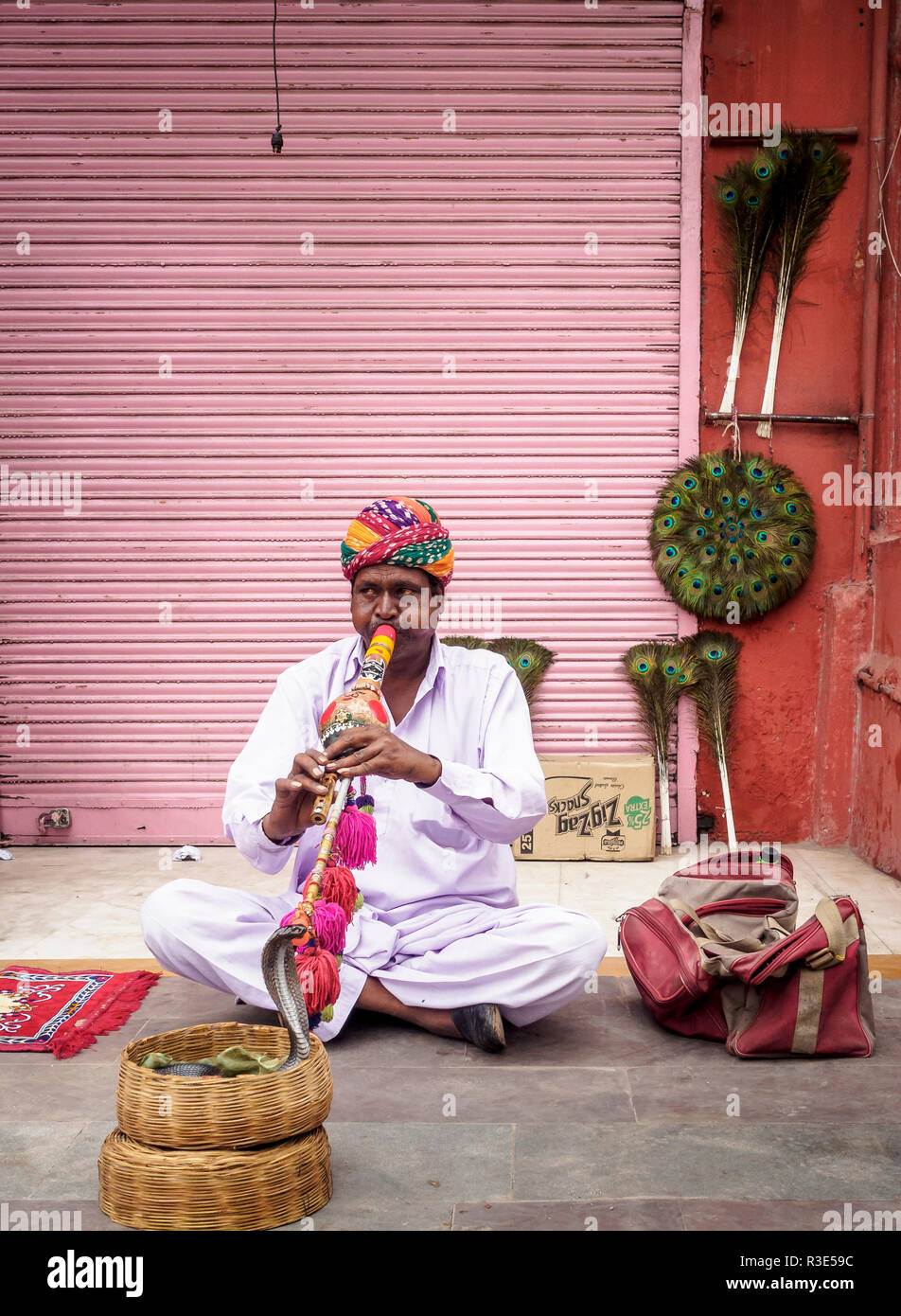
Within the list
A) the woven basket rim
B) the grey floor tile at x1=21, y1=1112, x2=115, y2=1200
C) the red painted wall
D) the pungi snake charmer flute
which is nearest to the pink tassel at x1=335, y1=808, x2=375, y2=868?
the pungi snake charmer flute

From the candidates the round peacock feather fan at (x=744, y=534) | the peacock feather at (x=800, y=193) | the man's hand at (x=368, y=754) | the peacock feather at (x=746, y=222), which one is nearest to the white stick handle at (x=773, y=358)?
the peacock feather at (x=800, y=193)

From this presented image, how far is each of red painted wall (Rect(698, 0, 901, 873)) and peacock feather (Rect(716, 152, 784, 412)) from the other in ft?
0.23

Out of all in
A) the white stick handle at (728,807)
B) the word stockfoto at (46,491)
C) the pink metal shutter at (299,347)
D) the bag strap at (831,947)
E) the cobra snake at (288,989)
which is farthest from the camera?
the word stockfoto at (46,491)

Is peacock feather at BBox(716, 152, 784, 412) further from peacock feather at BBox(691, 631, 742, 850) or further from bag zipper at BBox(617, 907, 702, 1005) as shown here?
bag zipper at BBox(617, 907, 702, 1005)

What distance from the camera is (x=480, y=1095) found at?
3115 mm

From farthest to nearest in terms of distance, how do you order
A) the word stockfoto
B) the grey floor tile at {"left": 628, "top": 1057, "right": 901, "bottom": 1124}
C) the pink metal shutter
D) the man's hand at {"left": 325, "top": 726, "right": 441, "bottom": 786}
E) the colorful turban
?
the word stockfoto
the pink metal shutter
the colorful turban
the grey floor tile at {"left": 628, "top": 1057, "right": 901, "bottom": 1124}
the man's hand at {"left": 325, "top": 726, "right": 441, "bottom": 786}

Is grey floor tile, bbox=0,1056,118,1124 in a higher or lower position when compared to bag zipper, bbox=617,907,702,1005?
lower

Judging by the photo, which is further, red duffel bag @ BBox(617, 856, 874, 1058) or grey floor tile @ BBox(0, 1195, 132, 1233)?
red duffel bag @ BBox(617, 856, 874, 1058)

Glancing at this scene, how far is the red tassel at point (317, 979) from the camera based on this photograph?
2.54 meters

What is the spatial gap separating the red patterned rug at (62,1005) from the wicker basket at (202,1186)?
114 cm

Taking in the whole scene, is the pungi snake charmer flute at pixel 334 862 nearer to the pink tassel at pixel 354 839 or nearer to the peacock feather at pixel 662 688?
the pink tassel at pixel 354 839

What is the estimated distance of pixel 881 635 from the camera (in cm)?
598

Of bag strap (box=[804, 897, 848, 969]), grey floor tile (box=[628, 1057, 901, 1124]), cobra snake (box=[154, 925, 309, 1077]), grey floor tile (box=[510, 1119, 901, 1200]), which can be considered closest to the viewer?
cobra snake (box=[154, 925, 309, 1077])

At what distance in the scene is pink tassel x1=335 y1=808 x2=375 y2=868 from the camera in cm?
282
